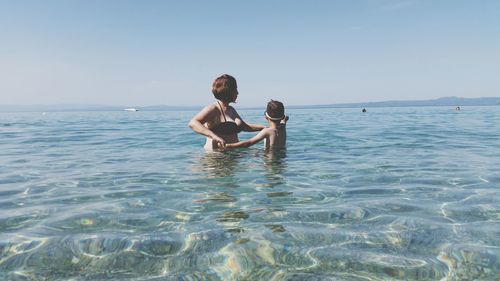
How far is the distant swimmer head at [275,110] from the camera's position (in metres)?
8.60

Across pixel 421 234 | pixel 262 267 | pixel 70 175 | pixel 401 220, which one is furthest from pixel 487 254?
pixel 70 175

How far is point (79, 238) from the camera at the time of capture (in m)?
3.62

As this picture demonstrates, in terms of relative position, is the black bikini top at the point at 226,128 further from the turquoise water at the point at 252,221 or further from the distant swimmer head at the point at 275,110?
the turquoise water at the point at 252,221

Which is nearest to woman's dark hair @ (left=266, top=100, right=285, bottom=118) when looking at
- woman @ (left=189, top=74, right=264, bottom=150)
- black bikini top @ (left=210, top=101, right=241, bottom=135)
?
woman @ (left=189, top=74, right=264, bottom=150)

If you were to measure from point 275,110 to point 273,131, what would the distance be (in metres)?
0.67

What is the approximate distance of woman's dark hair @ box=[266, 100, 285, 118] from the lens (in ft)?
28.2

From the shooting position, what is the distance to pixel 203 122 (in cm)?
860

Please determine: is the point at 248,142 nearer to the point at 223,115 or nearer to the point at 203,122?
the point at 223,115

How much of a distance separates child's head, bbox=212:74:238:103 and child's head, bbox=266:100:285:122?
903mm

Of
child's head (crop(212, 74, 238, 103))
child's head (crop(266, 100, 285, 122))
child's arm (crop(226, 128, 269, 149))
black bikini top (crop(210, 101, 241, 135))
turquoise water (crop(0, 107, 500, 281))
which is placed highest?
child's head (crop(212, 74, 238, 103))

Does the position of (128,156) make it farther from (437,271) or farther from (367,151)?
(437,271)

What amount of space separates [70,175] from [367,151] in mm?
7152

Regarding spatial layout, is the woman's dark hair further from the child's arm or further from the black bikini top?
the black bikini top

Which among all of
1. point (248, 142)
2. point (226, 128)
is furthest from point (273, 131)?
point (226, 128)
